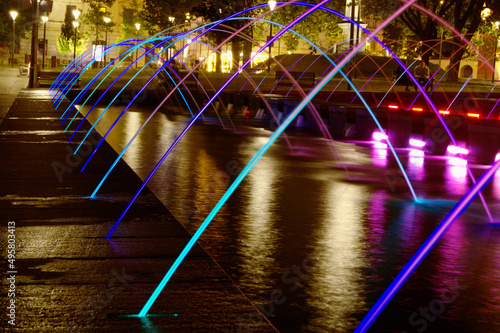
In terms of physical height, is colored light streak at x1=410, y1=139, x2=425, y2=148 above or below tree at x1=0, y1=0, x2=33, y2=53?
below

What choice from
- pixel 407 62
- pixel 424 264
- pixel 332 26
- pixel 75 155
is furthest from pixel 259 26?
pixel 424 264

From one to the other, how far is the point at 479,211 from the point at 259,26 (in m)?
82.3

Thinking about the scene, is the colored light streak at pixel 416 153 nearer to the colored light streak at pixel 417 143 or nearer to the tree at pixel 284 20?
the colored light streak at pixel 417 143

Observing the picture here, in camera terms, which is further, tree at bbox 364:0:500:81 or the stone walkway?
tree at bbox 364:0:500:81

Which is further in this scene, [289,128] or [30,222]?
[289,128]

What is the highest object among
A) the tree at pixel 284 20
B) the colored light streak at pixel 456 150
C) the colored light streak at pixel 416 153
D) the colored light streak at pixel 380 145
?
the tree at pixel 284 20

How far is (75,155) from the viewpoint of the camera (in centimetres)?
1173

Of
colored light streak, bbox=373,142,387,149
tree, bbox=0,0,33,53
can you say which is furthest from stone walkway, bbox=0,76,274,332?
tree, bbox=0,0,33,53

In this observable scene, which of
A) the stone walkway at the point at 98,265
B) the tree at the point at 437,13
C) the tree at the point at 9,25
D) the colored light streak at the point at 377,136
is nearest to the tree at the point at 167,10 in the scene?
the tree at the point at 9,25

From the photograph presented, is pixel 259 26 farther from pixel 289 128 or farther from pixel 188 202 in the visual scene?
pixel 188 202

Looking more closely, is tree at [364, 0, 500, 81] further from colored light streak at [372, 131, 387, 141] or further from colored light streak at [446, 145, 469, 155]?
colored light streak at [446, 145, 469, 155]

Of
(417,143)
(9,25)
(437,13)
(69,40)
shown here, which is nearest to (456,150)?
(417,143)

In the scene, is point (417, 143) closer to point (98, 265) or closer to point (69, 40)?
point (98, 265)

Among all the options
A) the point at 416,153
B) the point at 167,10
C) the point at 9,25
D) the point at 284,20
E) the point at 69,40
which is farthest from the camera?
the point at 9,25
